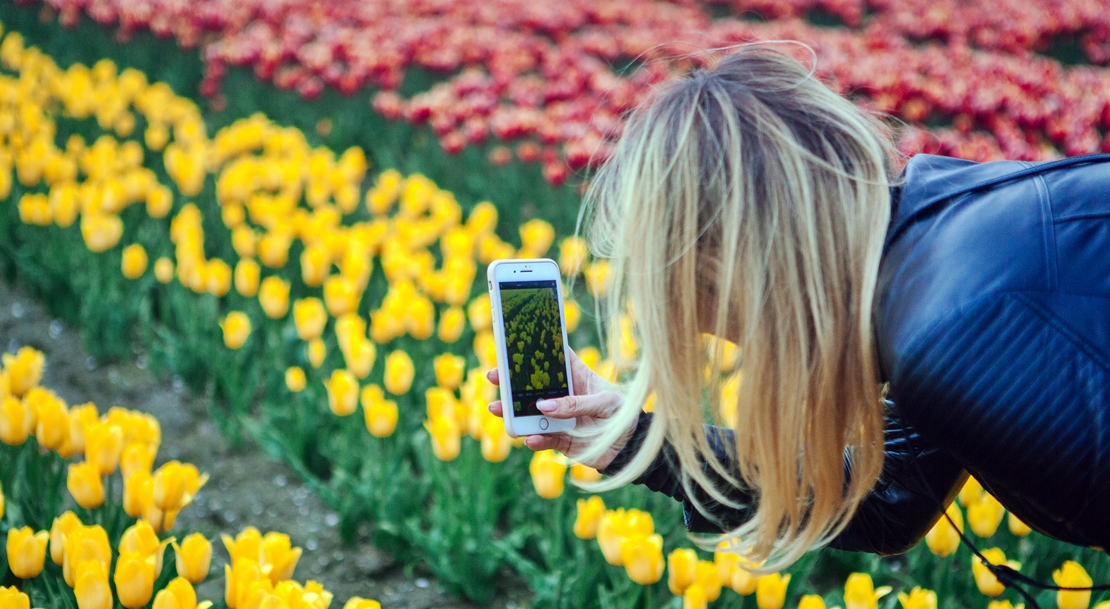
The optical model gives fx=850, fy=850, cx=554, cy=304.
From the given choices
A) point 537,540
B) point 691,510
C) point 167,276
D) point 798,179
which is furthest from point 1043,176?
point 167,276

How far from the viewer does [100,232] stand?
3.02m

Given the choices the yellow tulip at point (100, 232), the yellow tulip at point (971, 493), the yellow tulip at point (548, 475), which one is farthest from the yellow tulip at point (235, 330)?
the yellow tulip at point (971, 493)

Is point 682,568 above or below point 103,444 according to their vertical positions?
below

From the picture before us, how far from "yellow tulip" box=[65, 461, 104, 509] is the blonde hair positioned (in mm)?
1142

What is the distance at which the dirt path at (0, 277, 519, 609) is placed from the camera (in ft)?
7.00

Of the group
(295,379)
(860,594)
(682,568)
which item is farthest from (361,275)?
(860,594)

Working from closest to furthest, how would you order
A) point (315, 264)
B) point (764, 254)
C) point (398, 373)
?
1. point (764, 254)
2. point (398, 373)
3. point (315, 264)

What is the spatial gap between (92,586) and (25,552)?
200 mm

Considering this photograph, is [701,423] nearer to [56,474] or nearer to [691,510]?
[691,510]

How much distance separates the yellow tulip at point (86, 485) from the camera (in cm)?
168

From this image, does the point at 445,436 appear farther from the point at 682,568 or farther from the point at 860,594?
the point at 860,594

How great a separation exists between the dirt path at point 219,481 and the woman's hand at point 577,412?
746 millimetres

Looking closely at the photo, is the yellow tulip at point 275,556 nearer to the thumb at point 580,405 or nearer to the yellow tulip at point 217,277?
the thumb at point 580,405

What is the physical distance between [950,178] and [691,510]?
0.70 metres
